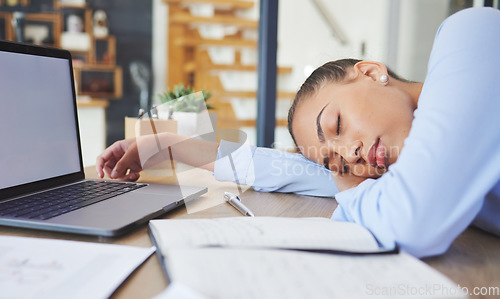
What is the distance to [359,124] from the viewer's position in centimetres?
81

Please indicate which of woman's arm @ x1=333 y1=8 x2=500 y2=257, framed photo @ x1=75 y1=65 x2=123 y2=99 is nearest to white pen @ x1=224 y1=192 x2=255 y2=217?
woman's arm @ x1=333 y1=8 x2=500 y2=257

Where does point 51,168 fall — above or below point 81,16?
below

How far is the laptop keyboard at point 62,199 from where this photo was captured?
0.60m

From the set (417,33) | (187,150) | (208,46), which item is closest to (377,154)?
(187,150)

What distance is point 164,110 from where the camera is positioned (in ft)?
4.12

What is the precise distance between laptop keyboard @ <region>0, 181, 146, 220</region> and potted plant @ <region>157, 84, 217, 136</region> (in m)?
0.39

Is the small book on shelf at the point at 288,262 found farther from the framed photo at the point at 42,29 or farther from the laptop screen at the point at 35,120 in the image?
the framed photo at the point at 42,29

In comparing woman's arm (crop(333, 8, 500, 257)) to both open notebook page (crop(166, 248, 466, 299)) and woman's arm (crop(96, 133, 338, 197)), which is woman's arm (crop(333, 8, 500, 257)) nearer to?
open notebook page (crop(166, 248, 466, 299))

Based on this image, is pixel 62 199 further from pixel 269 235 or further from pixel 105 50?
pixel 105 50

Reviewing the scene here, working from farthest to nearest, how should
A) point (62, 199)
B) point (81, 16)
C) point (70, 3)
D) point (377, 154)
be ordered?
point (81, 16) → point (70, 3) → point (377, 154) → point (62, 199)

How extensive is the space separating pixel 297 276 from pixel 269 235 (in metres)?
0.10

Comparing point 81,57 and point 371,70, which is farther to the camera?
point 81,57

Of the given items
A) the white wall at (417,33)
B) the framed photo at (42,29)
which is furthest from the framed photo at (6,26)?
the white wall at (417,33)

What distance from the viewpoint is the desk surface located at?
43 centimetres
